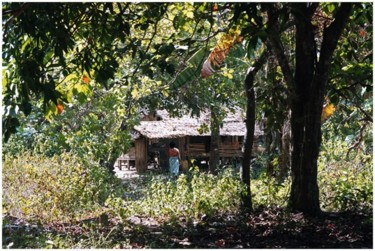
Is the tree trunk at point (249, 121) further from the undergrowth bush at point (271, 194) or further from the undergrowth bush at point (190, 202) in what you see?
the undergrowth bush at point (271, 194)

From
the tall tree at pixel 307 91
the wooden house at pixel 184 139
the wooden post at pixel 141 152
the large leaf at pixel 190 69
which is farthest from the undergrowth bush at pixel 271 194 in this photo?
the wooden post at pixel 141 152

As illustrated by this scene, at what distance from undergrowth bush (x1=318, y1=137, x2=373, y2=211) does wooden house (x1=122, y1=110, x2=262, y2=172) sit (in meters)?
13.6

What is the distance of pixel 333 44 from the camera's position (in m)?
5.86

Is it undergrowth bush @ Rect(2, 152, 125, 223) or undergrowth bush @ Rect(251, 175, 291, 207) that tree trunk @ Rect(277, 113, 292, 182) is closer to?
undergrowth bush @ Rect(251, 175, 291, 207)

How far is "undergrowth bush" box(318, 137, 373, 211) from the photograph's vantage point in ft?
22.6

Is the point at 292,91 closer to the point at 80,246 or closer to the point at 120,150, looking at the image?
the point at 80,246

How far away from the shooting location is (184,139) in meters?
26.7

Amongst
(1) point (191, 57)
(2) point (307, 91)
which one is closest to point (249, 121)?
(2) point (307, 91)

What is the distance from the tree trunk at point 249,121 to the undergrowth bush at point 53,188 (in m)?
2.08

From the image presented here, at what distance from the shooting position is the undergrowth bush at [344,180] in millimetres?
6887

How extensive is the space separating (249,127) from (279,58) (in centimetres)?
122

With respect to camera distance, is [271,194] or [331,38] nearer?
[331,38]

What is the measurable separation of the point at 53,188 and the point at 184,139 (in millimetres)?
19062

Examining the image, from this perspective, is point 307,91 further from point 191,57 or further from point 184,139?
point 184,139
